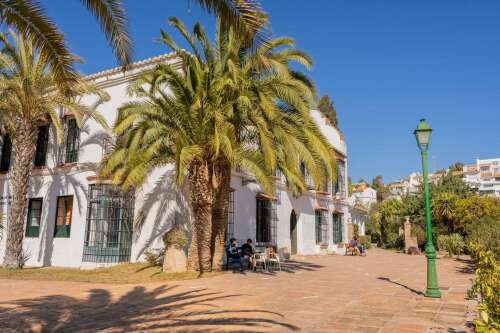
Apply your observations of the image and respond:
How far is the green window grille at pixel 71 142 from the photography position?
679 inches

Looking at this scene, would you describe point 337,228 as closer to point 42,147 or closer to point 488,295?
point 42,147

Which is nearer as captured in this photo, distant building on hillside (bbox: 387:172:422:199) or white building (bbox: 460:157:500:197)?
distant building on hillside (bbox: 387:172:422:199)

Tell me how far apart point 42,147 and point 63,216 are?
149 inches

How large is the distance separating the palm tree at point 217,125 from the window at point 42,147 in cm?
700

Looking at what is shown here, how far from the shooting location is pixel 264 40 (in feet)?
15.6

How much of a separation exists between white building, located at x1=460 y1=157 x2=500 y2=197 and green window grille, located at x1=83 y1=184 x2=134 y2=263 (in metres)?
88.5

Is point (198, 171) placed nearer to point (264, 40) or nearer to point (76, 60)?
point (76, 60)

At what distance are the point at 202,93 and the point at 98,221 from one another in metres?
7.17

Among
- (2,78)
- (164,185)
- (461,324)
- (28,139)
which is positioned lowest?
(461,324)

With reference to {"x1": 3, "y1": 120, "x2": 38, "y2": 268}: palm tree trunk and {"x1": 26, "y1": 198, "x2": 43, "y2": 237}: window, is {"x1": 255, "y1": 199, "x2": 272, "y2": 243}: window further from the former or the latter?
{"x1": 26, "y1": 198, "x2": 43, "y2": 237}: window

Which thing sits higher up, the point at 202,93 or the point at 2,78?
the point at 2,78

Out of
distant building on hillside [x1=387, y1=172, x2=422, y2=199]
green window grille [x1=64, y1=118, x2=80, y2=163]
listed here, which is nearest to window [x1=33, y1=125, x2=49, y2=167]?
green window grille [x1=64, y1=118, x2=80, y2=163]

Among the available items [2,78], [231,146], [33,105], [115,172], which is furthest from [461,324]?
[2,78]

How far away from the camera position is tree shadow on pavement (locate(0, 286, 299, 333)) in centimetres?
578
